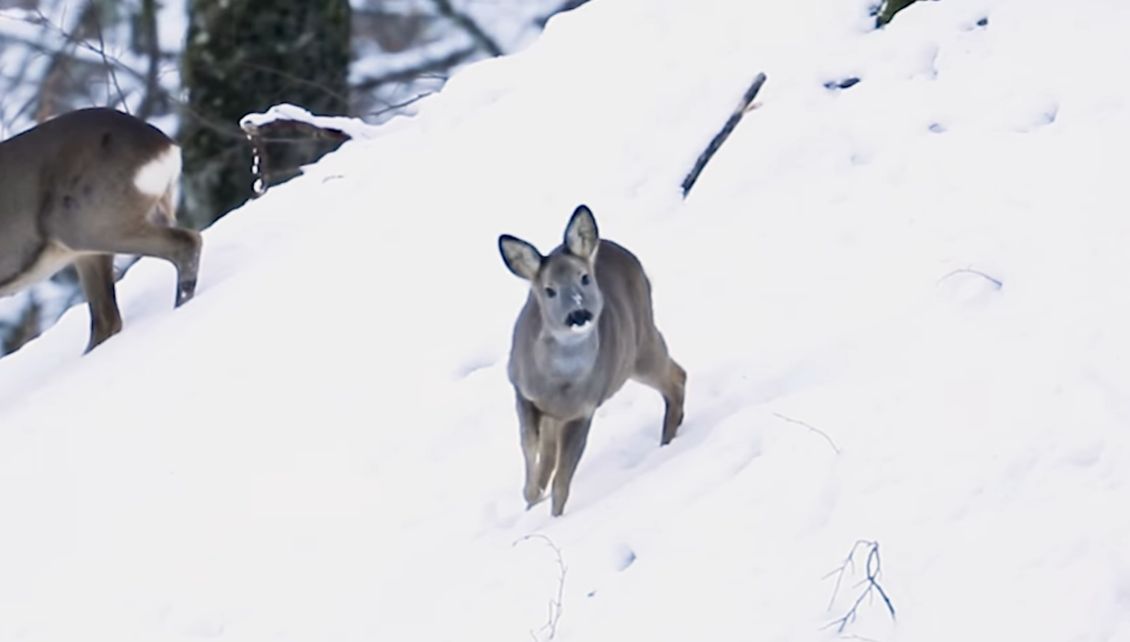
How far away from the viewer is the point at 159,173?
9.32 metres

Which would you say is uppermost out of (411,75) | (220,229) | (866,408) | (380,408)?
(866,408)

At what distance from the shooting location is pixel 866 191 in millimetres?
7457

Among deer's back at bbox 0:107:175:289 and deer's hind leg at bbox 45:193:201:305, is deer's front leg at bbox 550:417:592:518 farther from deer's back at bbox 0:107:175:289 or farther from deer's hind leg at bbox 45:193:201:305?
deer's back at bbox 0:107:175:289

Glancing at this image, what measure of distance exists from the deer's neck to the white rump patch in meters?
3.42

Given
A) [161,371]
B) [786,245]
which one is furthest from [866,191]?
[161,371]

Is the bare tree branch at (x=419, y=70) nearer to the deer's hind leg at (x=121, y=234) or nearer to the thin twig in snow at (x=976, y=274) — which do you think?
the deer's hind leg at (x=121, y=234)

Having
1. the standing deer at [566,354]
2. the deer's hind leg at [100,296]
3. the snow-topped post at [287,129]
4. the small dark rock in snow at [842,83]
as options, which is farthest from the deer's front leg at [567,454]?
the snow-topped post at [287,129]

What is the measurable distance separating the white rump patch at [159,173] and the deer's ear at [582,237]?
341cm

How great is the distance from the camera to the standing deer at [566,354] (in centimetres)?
630

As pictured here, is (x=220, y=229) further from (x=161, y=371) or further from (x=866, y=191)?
(x=866, y=191)

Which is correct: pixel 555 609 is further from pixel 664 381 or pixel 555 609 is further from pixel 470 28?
pixel 470 28

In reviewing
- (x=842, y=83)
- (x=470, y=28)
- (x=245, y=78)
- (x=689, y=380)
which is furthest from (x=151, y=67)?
(x=689, y=380)

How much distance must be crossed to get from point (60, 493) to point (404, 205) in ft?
6.96

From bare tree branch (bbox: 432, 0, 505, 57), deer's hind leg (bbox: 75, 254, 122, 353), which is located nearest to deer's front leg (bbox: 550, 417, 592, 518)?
deer's hind leg (bbox: 75, 254, 122, 353)
